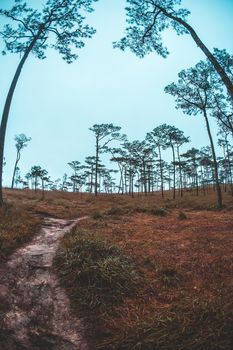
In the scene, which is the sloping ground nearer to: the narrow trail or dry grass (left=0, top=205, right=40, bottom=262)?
the narrow trail

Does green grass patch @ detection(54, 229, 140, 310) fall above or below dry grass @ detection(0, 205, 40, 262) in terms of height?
below

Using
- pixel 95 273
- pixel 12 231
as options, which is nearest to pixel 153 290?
pixel 95 273

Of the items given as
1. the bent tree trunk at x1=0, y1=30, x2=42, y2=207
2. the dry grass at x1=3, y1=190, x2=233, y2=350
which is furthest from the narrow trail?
the bent tree trunk at x1=0, y1=30, x2=42, y2=207

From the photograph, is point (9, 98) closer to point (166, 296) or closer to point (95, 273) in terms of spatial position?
point (95, 273)

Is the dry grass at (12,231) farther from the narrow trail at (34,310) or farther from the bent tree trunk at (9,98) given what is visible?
the bent tree trunk at (9,98)

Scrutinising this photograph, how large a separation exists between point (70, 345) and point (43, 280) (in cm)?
185

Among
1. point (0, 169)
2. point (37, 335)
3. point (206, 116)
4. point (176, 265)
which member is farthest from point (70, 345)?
point (206, 116)

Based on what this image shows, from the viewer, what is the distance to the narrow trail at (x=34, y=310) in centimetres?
330

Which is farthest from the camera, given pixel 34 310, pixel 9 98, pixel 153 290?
pixel 9 98

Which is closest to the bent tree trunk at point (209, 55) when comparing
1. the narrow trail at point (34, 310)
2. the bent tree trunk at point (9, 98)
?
the narrow trail at point (34, 310)

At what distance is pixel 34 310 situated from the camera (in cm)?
395

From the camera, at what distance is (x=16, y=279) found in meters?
4.82

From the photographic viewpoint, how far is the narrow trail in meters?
3.30

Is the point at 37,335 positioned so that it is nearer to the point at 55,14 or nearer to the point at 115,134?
the point at 55,14
